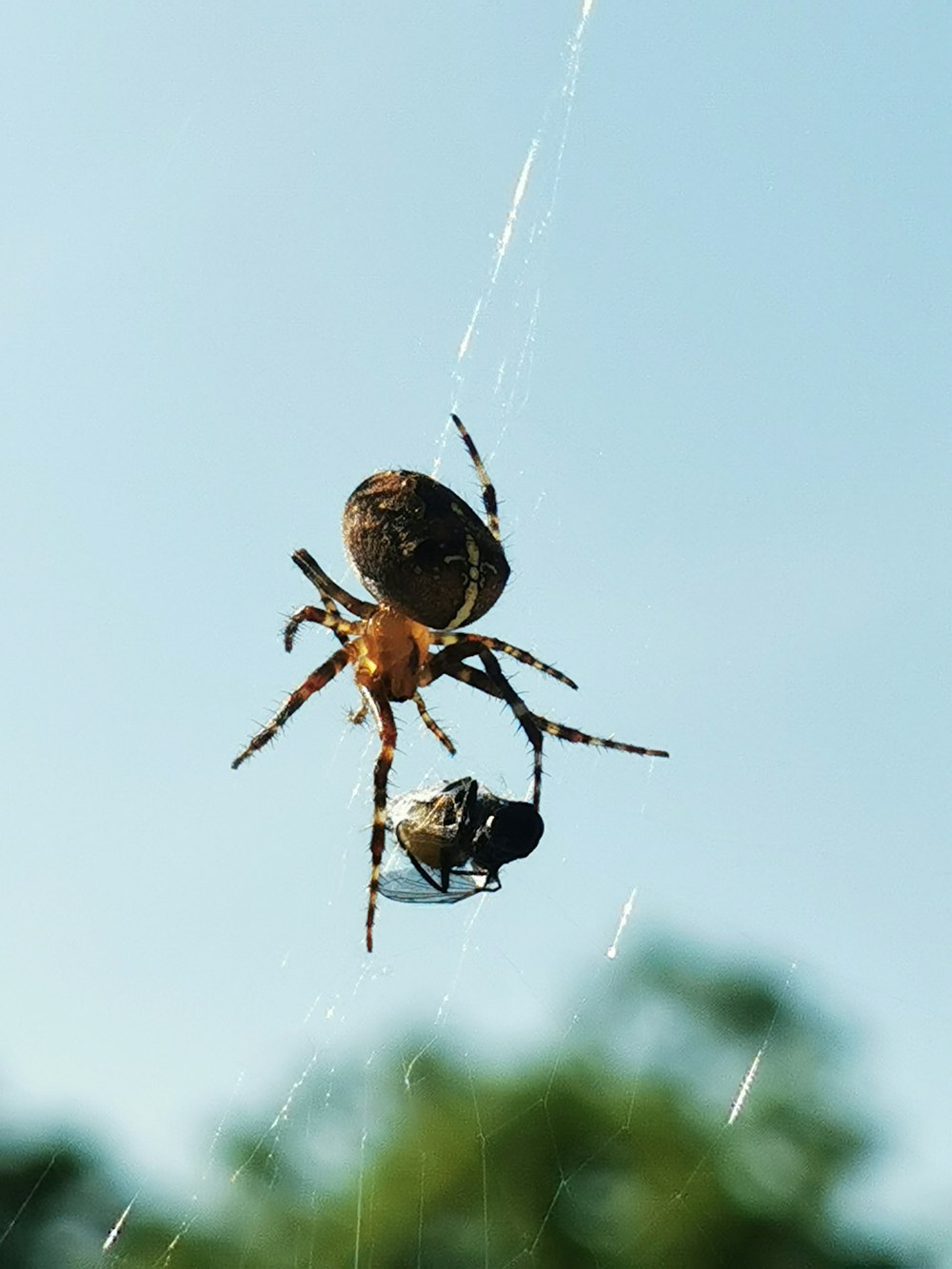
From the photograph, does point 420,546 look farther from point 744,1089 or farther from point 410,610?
point 744,1089

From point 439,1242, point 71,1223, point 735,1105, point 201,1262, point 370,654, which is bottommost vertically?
point 439,1242

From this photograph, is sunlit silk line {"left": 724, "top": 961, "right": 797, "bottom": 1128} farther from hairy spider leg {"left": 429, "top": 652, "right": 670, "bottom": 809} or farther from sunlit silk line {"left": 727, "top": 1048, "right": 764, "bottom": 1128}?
hairy spider leg {"left": 429, "top": 652, "right": 670, "bottom": 809}

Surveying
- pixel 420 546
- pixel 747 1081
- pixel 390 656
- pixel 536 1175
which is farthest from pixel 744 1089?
pixel 536 1175

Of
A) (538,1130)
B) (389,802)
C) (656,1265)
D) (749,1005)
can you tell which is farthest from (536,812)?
(656,1265)

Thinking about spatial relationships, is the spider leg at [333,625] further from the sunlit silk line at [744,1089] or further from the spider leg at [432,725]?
the sunlit silk line at [744,1089]

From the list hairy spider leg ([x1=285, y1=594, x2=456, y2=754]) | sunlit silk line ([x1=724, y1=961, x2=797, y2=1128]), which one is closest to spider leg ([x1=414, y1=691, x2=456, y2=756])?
hairy spider leg ([x1=285, y1=594, x2=456, y2=754])

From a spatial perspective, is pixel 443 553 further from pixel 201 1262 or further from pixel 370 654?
pixel 201 1262
